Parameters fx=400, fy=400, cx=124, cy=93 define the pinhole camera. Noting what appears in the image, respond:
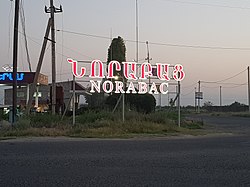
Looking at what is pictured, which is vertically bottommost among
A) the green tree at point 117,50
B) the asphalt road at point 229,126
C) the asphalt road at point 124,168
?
the asphalt road at point 229,126

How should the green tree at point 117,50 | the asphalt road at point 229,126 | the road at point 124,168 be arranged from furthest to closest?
the green tree at point 117,50, the asphalt road at point 229,126, the road at point 124,168

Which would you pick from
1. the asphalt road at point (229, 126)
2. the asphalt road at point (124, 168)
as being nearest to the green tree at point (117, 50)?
the asphalt road at point (229, 126)

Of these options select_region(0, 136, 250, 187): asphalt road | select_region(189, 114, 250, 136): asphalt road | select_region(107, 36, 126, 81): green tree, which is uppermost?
select_region(107, 36, 126, 81): green tree

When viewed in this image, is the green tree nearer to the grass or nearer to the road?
the grass

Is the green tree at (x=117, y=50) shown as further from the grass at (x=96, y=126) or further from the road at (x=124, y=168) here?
the road at (x=124, y=168)

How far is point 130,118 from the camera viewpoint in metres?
29.6

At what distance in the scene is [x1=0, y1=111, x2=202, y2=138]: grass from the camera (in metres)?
24.5

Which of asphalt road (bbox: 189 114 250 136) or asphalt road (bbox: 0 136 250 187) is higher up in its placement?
asphalt road (bbox: 0 136 250 187)

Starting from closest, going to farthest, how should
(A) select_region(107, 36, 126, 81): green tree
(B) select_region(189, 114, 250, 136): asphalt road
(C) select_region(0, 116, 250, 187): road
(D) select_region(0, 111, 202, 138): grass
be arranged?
(C) select_region(0, 116, 250, 187): road, (D) select_region(0, 111, 202, 138): grass, (B) select_region(189, 114, 250, 136): asphalt road, (A) select_region(107, 36, 126, 81): green tree

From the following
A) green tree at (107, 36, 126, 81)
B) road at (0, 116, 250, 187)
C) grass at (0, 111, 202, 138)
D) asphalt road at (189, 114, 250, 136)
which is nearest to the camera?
road at (0, 116, 250, 187)

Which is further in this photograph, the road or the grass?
the grass

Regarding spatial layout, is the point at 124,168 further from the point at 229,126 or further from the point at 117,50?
the point at 117,50

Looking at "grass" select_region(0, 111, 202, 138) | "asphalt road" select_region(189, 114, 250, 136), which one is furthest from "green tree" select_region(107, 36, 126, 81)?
"grass" select_region(0, 111, 202, 138)

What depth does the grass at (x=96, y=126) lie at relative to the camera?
2450 centimetres
